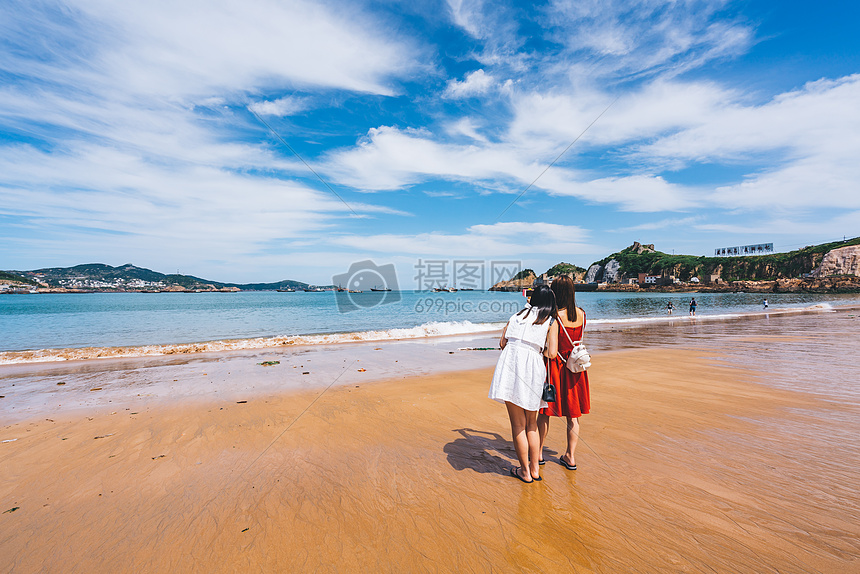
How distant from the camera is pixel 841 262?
3642 inches

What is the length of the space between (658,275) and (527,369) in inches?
6432

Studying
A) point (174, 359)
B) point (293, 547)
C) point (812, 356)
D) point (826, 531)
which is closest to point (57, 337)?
point (174, 359)

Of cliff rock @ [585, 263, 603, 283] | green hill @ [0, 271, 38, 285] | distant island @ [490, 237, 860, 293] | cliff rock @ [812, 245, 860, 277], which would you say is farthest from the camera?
cliff rock @ [585, 263, 603, 283]

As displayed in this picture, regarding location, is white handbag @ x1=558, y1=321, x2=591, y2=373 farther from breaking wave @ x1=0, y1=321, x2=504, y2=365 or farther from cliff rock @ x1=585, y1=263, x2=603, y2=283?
cliff rock @ x1=585, y1=263, x2=603, y2=283

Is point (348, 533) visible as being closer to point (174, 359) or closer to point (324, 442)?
point (324, 442)

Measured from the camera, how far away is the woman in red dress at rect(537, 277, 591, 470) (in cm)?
435

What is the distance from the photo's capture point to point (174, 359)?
48.4 feet

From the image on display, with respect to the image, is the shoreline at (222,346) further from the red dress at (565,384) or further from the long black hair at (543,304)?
the long black hair at (543,304)

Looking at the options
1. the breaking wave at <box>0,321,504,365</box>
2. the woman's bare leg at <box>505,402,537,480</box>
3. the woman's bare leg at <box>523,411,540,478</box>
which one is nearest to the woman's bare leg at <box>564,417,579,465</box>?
the woman's bare leg at <box>523,411,540,478</box>

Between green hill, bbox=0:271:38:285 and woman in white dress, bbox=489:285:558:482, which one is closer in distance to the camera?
woman in white dress, bbox=489:285:558:482

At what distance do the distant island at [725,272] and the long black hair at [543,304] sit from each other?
7521cm

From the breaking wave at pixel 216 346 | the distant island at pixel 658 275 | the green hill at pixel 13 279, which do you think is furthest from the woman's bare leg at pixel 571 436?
the green hill at pixel 13 279

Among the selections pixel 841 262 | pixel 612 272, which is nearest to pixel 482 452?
pixel 841 262

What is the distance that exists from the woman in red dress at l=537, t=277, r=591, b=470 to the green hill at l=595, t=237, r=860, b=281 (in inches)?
5698
